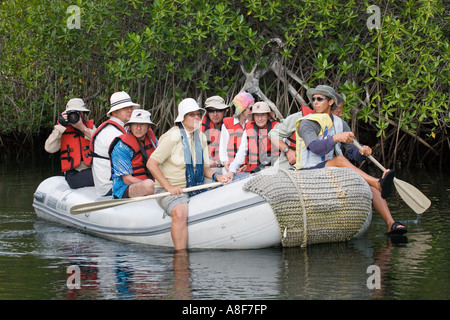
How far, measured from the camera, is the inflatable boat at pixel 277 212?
6.33m

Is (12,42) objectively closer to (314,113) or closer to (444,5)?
(444,5)

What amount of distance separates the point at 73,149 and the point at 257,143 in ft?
5.64

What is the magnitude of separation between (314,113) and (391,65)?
9.30 ft

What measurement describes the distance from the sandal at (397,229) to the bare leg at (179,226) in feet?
5.35

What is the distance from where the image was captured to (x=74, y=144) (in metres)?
7.98

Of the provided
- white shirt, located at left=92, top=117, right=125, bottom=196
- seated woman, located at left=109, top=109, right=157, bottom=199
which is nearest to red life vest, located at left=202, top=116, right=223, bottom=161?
white shirt, located at left=92, top=117, right=125, bottom=196

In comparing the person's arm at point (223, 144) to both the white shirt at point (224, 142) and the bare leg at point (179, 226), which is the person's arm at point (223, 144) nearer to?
the white shirt at point (224, 142)

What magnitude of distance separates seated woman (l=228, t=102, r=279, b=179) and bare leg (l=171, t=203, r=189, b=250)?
3.49ft

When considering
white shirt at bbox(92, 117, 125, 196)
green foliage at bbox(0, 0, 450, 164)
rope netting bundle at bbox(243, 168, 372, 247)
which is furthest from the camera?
green foliage at bbox(0, 0, 450, 164)

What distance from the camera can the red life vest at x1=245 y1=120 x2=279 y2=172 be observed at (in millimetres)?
7461

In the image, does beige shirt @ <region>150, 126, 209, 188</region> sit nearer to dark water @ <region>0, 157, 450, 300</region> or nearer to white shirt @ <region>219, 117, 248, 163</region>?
dark water @ <region>0, 157, 450, 300</region>

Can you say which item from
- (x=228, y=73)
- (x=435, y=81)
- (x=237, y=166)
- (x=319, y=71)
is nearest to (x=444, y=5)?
(x=435, y=81)

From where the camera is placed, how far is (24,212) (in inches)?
339

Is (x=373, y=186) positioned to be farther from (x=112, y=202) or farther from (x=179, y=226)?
(x=112, y=202)
